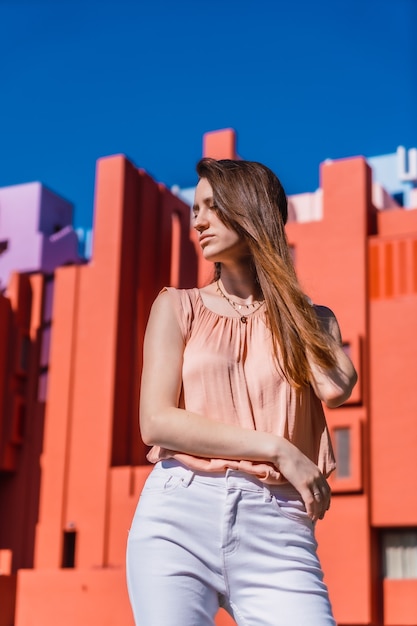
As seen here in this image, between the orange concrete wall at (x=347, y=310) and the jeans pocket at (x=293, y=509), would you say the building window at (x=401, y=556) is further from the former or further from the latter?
the jeans pocket at (x=293, y=509)

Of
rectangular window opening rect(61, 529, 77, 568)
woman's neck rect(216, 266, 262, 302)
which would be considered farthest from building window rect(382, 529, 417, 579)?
woman's neck rect(216, 266, 262, 302)

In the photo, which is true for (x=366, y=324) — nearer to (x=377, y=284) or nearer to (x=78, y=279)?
(x=377, y=284)

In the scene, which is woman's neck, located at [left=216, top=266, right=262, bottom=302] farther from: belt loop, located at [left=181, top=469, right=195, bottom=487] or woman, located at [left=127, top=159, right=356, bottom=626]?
belt loop, located at [left=181, top=469, right=195, bottom=487]

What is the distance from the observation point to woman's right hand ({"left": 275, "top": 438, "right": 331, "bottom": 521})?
1.31 meters

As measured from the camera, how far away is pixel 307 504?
4.34 ft

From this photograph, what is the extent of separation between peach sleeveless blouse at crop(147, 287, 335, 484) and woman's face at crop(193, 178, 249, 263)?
11 centimetres

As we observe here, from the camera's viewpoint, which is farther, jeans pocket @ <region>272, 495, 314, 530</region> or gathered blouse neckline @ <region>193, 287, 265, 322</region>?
gathered blouse neckline @ <region>193, 287, 265, 322</region>

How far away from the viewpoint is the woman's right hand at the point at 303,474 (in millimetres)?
1314

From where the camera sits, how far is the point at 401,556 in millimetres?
9875

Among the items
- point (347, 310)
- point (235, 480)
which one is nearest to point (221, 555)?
point (235, 480)

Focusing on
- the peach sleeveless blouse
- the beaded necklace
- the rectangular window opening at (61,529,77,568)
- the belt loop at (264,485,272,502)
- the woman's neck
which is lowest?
the rectangular window opening at (61,529,77,568)

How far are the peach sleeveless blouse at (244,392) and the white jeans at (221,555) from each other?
0.05 m

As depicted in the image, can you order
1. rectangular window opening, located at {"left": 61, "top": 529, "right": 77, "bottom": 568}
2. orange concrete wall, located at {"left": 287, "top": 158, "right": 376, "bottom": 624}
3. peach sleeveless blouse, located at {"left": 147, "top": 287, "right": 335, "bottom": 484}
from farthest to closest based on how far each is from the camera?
rectangular window opening, located at {"left": 61, "top": 529, "right": 77, "bottom": 568}
orange concrete wall, located at {"left": 287, "top": 158, "right": 376, "bottom": 624}
peach sleeveless blouse, located at {"left": 147, "top": 287, "right": 335, "bottom": 484}

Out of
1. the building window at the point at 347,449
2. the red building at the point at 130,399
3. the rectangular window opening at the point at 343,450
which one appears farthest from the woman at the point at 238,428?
the rectangular window opening at the point at 343,450
